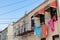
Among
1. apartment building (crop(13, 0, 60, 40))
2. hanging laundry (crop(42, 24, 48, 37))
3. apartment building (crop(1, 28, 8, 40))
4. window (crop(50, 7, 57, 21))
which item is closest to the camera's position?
apartment building (crop(13, 0, 60, 40))

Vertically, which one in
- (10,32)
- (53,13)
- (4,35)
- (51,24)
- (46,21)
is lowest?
(4,35)

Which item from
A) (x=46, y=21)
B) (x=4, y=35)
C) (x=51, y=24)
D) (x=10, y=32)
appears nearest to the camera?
(x=51, y=24)

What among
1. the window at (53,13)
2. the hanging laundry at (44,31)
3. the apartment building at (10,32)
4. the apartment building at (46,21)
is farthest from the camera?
the apartment building at (10,32)

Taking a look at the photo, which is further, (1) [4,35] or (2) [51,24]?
(1) [4,35]

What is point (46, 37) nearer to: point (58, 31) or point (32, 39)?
point (58, 31)

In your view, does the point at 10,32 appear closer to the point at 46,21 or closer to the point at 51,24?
the point at 46,21

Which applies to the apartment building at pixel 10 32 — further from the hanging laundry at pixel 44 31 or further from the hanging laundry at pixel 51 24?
the hanging laundry at pixel 51 24

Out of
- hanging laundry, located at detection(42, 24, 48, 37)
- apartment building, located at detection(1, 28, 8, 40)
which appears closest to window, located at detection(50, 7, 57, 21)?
hanging laundry, located at detection(42, 24, 48, 37)

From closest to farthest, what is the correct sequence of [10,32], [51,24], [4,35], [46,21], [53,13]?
[51,24], [53,13], [46,21], [10,32], [4,35]

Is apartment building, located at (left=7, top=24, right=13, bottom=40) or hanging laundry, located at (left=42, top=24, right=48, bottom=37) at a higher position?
hanging laundry, located at (left=42, top=24, right=48, bottom=37)

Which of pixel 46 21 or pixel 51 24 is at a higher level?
pixel 46 21

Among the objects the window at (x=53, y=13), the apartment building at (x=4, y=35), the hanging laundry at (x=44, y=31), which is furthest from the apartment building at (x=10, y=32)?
the window at (x=53, y=13)

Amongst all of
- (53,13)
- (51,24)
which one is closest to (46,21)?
(53,13)

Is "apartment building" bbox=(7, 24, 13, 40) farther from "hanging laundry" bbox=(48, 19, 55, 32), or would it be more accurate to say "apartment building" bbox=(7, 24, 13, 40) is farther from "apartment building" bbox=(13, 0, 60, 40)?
"hanging laundry" bbox=(48, 19, 55, 32)
